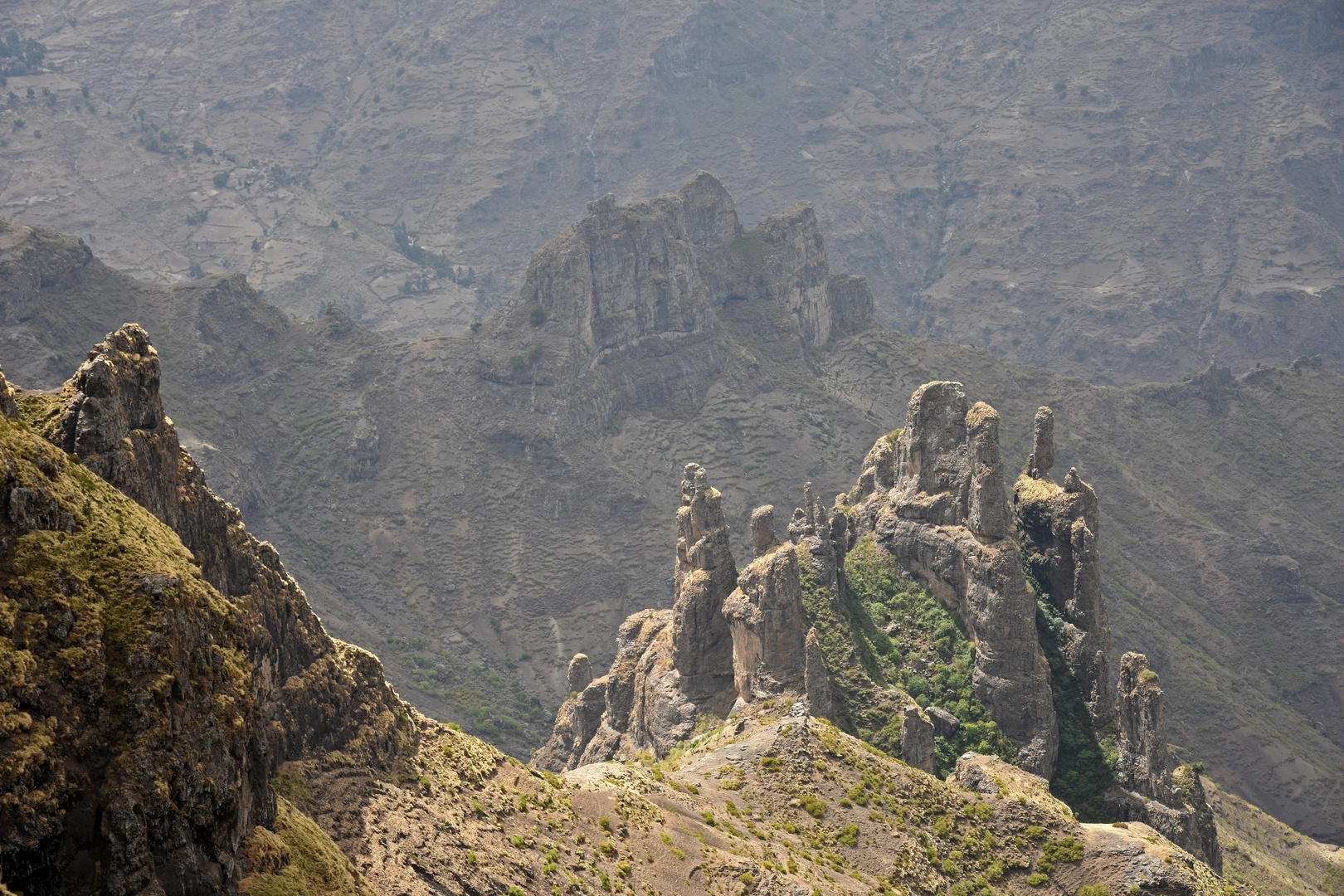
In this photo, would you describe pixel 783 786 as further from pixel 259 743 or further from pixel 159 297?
pixel 159 297

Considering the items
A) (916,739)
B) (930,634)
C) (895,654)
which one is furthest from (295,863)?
(930,634)

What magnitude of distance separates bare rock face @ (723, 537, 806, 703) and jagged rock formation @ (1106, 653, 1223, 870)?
1789cm

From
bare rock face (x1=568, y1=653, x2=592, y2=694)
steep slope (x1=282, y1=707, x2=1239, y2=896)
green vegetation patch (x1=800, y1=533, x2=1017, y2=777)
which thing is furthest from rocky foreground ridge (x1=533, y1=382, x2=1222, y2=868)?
bare rock face (x1=568, y1=653, x2=592, y2=694)

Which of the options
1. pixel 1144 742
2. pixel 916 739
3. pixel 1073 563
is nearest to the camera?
pixel 916 739

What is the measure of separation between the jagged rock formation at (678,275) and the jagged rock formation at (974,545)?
3639 inches

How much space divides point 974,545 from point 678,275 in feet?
355

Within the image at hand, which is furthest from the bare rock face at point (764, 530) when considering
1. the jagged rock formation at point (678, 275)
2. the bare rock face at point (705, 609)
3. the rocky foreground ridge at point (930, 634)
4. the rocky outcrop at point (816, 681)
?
the jagged rock formation at point (678, 275)

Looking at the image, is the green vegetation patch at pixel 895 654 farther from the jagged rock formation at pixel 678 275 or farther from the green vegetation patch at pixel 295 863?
the jagged rock formation at pixel 678 275

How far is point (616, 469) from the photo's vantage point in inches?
6673

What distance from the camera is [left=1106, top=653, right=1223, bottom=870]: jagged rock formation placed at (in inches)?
2660

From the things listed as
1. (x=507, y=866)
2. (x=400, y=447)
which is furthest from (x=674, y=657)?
(x=400, y=447)

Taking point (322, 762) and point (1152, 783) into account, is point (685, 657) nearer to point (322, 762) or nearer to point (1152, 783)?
point (1152, 783)

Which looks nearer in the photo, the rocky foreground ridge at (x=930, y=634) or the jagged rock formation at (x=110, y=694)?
the jagged rock formation at (x=110, y=694)

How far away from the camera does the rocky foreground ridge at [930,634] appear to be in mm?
69500
